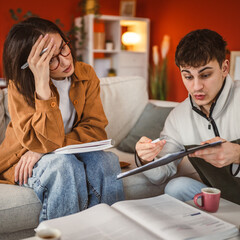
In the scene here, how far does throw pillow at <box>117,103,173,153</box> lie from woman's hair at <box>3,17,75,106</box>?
0.85m

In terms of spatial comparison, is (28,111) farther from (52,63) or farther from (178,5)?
(178,5)

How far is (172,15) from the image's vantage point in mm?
4750

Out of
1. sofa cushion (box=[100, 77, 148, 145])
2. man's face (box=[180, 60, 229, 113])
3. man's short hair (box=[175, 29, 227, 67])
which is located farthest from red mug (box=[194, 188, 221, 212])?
sofa cushion (box=[100, 77, 148, 145])

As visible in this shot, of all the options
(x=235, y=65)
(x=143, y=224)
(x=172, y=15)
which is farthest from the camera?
(x=172, y=15)

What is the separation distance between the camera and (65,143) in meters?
1.66

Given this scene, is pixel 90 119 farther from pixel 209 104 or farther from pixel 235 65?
pixel 235 65

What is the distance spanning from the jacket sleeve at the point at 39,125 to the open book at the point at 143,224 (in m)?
0.52

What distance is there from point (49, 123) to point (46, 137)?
0.06 m

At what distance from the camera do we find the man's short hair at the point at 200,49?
1.46 metres

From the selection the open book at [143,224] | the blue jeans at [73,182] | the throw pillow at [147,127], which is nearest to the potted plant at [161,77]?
the throw pillow at [147,127]

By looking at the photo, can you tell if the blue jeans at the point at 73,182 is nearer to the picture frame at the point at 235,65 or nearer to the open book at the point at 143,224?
the open book at the point at 143,224

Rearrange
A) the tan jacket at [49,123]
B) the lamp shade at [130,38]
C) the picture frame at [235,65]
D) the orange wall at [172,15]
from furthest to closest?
1. the lamp shade at [130,38]
2. the orange wall at [172,15]
3. the picture frame at [235,65]
4. the tan jacket at [49,123]

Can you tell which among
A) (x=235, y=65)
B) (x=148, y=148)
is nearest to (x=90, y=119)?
(x=148, y=148)

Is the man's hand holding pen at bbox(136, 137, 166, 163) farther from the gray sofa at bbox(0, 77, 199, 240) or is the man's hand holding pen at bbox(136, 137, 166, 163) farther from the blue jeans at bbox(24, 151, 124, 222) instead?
the gray sofa at bbox(0, 77, 199, 240)
